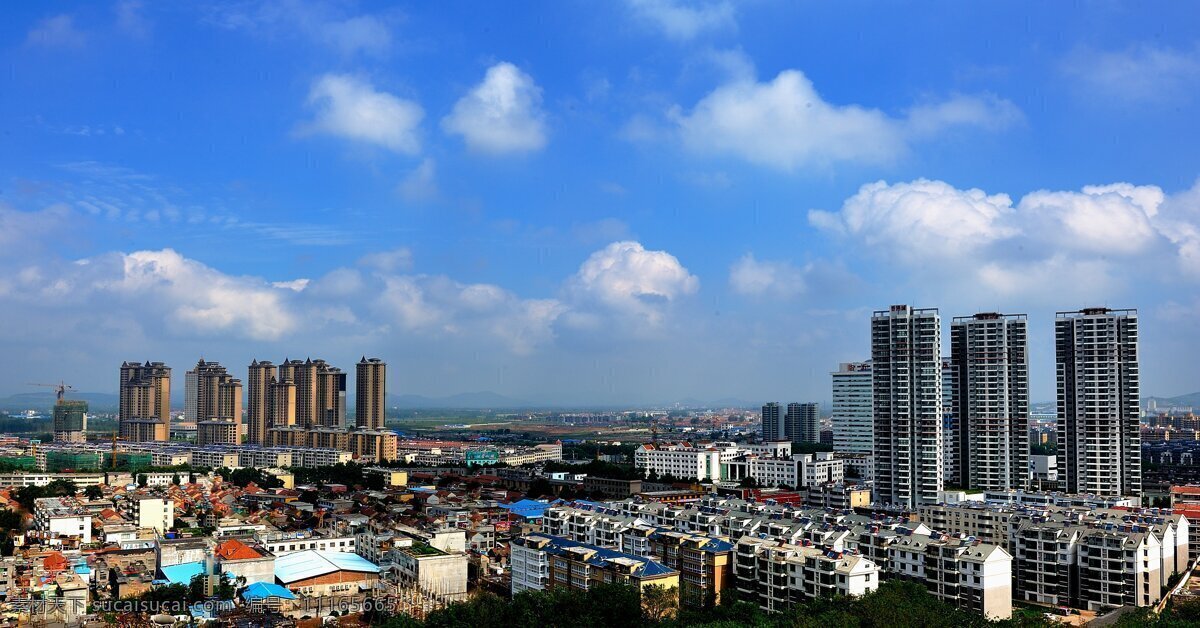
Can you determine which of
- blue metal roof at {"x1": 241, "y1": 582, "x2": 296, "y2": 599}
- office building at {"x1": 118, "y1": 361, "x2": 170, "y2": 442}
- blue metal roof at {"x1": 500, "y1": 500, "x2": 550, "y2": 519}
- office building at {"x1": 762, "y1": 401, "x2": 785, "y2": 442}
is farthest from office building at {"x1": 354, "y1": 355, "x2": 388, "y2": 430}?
blue metal roof at {"x1": 241, "y1": 582, "x2": 296, "y2": 599}

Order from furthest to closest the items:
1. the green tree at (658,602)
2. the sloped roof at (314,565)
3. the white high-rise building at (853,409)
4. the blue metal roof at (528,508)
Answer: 1. the white high-rise building at (853,409)
2. the blue metal roof at (528,508)
3. the sloped roof at (314,565)
4. the green tree at (658,602)

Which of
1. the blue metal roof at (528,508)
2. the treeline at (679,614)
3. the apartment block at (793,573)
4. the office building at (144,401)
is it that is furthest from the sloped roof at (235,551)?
the office building at (144,401)

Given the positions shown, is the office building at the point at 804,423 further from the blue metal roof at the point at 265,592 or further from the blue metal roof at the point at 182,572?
the blue metal roof at the point at 265,592

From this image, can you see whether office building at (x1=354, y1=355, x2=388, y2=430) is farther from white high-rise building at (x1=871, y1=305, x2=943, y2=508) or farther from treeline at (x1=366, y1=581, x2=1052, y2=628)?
treeline at (x1=366, y1=581, x2=1052, y2=628)

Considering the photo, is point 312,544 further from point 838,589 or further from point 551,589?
point 838,589

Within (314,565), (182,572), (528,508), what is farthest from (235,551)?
(528,508)

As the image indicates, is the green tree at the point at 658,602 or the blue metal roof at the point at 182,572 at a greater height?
the green tree at the point at 658,602

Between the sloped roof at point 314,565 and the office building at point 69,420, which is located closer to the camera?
the sloped roof at point 314,565

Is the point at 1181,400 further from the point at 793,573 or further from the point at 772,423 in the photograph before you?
the point at 793,573
